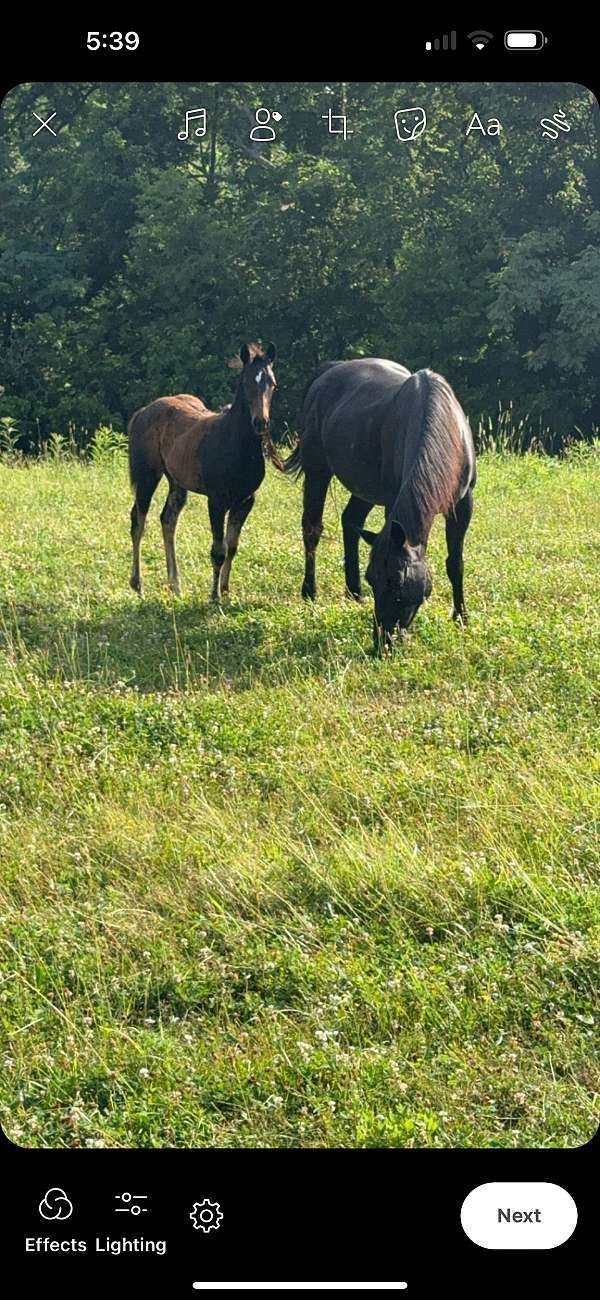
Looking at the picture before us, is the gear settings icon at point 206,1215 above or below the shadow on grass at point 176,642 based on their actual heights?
above

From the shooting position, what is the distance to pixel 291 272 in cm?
1267

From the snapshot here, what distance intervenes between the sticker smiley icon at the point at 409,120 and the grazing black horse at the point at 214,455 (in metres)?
6.35

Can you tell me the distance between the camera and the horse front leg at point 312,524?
37.8 ft

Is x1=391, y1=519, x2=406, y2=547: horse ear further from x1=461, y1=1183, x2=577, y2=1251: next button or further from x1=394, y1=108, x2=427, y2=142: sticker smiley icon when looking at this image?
x1=461, y1=1183, x2=577, y2=1251: next button

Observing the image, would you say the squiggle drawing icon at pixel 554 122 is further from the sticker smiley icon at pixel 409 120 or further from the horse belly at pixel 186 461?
the horse belly at pixel 186 461

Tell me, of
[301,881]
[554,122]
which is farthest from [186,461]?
[554,122]

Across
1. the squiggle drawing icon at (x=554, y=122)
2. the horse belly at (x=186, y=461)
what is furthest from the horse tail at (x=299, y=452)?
the squiggle drawing icon at (x=554, y=122)

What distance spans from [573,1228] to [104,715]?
5.35m

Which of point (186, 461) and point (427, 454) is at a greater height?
point (427, 454)
